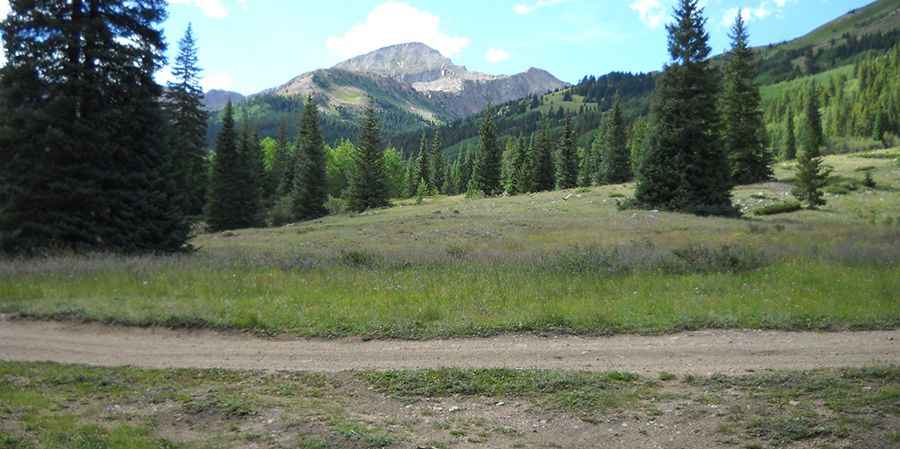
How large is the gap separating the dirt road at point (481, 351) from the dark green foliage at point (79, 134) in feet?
41.6

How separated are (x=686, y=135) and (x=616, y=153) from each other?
132 feet

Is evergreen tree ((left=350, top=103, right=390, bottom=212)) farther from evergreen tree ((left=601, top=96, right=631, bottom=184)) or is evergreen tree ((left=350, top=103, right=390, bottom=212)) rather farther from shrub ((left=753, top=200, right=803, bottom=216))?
shrub ((left=753, top=200, right=803, bottom=216))

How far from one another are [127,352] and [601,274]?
11.1 meters

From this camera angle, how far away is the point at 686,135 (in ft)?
139

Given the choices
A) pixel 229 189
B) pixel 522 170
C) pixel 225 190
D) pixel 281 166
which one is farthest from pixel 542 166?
pixel 225 190

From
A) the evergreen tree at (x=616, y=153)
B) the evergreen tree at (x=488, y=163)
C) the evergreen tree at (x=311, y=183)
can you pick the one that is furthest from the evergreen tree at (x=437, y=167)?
the evergreen tree at (x=311, y=183)

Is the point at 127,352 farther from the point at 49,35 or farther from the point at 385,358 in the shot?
the point at 49,35

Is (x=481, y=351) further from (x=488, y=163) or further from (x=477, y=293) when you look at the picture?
(x=488, y=163)

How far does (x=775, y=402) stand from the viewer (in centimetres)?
720

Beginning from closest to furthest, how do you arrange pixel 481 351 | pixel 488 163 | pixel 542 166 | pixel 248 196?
1. pixel 481 351
2. pixel 248 196
3. pixel 542 166
4. pixel 488 163

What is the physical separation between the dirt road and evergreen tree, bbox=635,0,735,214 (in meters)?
33.7

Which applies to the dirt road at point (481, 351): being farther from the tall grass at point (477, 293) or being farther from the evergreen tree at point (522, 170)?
the evergreen tree at point (522, 170)

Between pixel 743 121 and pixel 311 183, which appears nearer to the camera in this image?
pixel 743 121

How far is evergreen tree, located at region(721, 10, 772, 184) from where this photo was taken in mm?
52750
